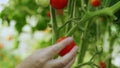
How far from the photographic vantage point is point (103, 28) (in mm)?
1983

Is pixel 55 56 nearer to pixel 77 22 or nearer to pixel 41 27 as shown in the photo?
pixel 77 22

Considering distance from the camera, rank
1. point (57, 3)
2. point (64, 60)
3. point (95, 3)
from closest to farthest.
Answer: point (64, 60)
point (57, 3)
point (95, 3)

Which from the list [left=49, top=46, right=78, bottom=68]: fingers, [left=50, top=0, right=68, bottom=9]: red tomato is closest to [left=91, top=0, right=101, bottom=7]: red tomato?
[left=50, top=0, right=68, bottom=9]: red tomato

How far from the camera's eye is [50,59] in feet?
3.25

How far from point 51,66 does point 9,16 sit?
88 cm

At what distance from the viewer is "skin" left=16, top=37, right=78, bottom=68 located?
974mm

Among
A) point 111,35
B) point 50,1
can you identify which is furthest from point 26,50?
point 50,1

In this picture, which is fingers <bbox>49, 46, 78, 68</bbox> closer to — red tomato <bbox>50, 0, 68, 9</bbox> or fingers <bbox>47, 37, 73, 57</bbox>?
fingers <bbox>47, 37, 73, 57</bbox>

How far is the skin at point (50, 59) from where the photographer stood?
974mm

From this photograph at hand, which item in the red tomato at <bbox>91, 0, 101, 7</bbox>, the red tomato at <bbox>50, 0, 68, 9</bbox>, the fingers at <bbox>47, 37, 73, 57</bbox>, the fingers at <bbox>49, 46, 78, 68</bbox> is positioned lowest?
the fingers at <bbox>49, 46, 78, 68</bbox>

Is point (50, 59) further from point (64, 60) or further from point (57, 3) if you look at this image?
point (57, 3)

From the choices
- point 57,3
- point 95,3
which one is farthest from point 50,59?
point 95,3

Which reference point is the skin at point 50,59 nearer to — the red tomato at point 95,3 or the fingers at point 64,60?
the fingers at point 64,60

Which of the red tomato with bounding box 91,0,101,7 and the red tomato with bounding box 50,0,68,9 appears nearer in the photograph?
the red tomato with bounding box 50,0,68,9
